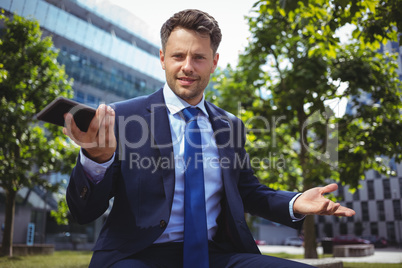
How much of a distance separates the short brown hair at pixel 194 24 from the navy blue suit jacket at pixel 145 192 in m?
0.43

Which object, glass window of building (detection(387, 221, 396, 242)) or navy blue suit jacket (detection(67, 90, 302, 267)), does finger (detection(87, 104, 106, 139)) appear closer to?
navy blue suit jacket (detection(67, 90, 302, 267))

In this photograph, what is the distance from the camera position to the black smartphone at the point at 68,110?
162cm

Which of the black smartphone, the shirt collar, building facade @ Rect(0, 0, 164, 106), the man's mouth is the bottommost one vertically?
the black smartphone

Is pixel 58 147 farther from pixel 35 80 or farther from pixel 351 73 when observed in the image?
pixel 351 73

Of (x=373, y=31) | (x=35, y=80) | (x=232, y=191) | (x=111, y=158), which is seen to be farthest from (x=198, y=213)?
(x=35, y=80)

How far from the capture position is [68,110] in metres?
1.66

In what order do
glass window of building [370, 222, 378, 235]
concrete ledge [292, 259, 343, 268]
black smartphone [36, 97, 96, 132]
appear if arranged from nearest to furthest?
black smartphone [36, 97, 96, 132] → concrete ledge [292, 259, 343, 268] → glass window of building [370, 222, 378, 235]

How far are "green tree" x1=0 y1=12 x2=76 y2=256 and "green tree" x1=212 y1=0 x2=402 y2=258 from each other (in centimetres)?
678

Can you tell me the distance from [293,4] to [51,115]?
12.7ft

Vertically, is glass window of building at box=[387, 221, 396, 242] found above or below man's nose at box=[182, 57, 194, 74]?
below

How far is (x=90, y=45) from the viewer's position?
38062 mm

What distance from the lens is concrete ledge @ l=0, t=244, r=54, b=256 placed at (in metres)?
18.0

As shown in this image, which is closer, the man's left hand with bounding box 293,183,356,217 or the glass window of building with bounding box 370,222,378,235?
the man's left hand with bounding box 293,183,356,217

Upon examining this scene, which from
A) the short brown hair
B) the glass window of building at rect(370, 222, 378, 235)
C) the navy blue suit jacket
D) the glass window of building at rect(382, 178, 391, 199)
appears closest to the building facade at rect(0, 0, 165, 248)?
the short brown hair
